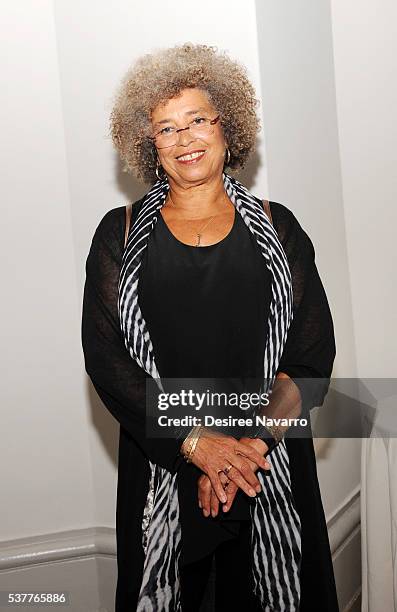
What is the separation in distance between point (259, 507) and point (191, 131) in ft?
3.17

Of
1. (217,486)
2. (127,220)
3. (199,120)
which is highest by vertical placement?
(199,120)

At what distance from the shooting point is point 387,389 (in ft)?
10.3

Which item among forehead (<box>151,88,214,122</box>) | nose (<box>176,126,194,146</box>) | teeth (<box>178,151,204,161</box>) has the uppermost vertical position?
forehead (<box>151,88,214,122</box>)

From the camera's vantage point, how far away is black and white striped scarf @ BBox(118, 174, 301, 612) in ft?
7.22

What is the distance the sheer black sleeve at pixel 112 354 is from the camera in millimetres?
2152

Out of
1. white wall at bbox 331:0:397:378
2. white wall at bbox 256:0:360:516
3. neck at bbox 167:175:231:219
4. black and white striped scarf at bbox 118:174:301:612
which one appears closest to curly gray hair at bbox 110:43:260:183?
neck at bbox 167:175:231:219

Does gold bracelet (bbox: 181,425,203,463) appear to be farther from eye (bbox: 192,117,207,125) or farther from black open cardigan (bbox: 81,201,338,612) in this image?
eye (bbox: 192,117,207,125)

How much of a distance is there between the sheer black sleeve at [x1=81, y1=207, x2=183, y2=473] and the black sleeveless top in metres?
0.08

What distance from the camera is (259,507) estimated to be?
87.7 inches

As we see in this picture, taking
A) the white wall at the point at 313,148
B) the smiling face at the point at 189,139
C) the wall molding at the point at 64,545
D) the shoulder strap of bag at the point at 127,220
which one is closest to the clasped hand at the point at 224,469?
the shoulder strap of bag at the point at 127,220

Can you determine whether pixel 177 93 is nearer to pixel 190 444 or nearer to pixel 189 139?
pixel 189 139

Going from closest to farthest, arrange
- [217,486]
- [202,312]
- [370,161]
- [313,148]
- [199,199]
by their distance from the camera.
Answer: [217,486] → [202,312] → [199,199] → [313,148] → [370,161]

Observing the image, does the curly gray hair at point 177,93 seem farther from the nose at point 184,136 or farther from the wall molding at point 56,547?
the wall molding at point 56,547

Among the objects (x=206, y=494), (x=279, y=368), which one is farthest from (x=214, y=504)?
(x=279, y=368)
